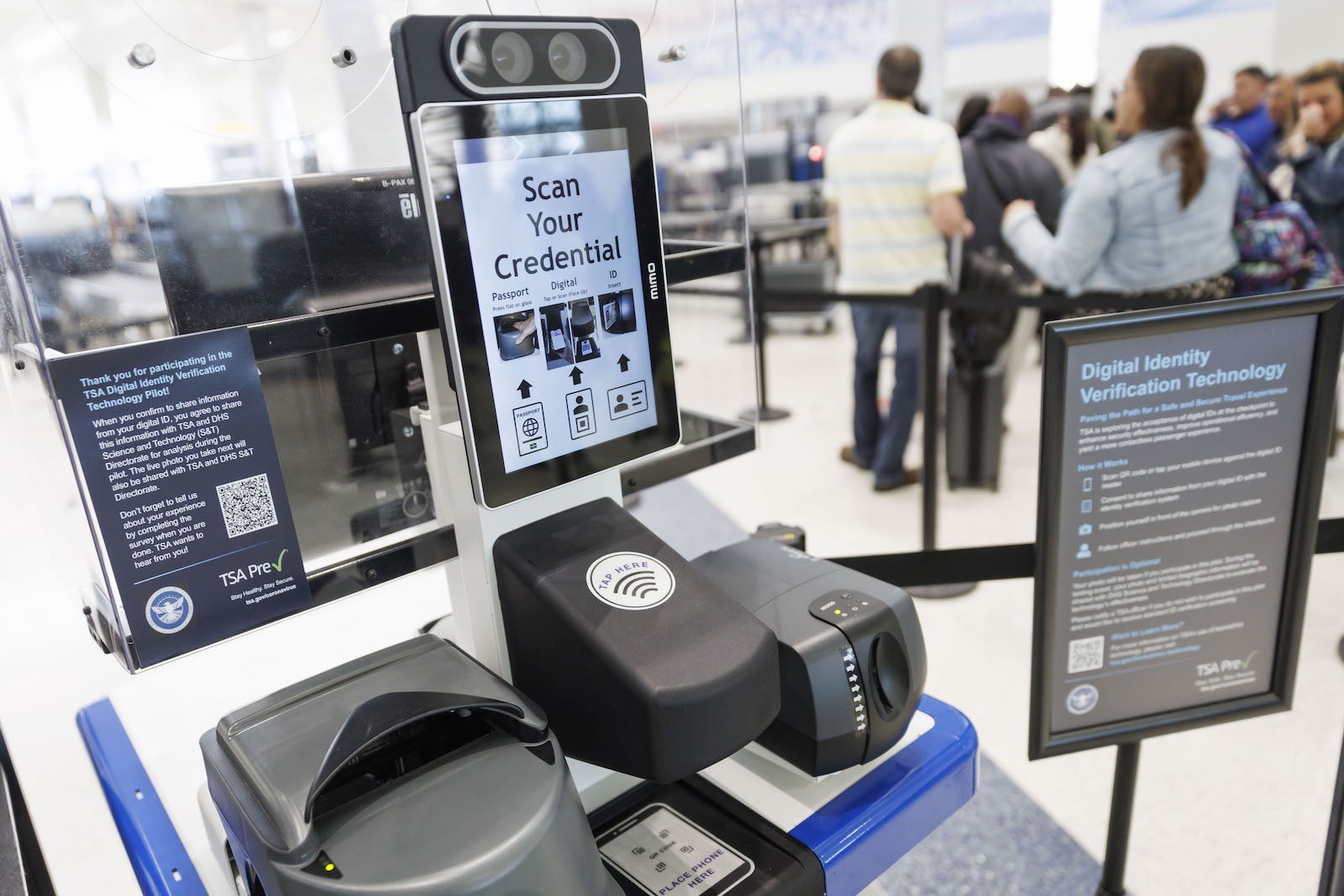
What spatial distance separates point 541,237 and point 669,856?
0.49 meters

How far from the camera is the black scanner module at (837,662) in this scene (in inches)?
29.6

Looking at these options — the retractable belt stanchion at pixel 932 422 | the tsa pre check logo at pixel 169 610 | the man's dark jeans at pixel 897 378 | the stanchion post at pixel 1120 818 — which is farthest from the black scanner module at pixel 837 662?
the man's dark jeans at pixel 897 378

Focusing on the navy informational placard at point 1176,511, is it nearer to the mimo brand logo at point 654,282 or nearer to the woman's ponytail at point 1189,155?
the mimo brand logo at point 654,282

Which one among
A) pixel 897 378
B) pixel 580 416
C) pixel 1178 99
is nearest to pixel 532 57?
pixel 580 416

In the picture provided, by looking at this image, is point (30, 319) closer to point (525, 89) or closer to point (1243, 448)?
point (525, 89)

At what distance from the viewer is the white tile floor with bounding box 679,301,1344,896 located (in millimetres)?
1624

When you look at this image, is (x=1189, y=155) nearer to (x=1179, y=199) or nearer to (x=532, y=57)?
(x=1179, y=199)

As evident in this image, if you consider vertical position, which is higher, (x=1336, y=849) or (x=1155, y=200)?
(x=1155, y=200)

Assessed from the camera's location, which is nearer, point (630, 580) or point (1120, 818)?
point (630, 580)

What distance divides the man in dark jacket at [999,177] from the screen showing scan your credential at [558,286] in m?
3.09

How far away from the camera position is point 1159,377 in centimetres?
94

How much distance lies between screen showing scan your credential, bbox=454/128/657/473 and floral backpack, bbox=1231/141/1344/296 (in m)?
2.29

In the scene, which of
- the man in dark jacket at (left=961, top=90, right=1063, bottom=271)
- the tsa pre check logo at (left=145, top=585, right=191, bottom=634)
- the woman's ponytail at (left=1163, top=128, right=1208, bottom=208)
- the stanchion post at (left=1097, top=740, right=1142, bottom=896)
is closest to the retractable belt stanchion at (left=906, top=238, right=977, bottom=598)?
the woman's ponytail at (left=1163, top=128, right=1208, bottom=208)

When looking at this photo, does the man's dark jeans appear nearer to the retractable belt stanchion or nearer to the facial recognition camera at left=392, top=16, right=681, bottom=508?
the retractable belt stanchion
